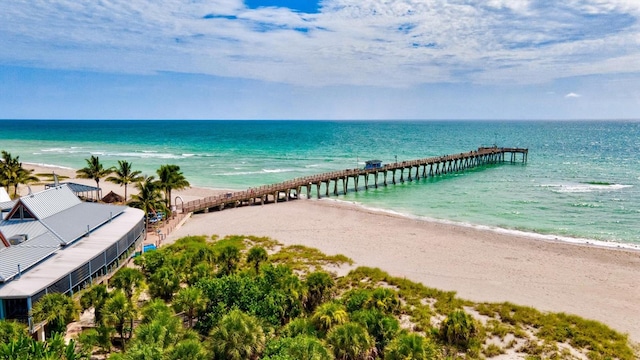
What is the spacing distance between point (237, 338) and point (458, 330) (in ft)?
30.0

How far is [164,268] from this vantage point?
22.1 meters

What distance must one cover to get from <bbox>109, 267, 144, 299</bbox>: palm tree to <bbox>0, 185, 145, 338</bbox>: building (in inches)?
95.0

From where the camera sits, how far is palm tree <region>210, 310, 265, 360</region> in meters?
14.7

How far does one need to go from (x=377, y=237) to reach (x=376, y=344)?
2170 centimetres

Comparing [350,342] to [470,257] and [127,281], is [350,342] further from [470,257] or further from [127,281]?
[470,257]

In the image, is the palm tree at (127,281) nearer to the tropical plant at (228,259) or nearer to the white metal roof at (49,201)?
the tropical plant at (228,259)

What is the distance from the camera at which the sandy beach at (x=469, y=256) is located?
25031 millimetres

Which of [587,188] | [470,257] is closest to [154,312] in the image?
[470,257]

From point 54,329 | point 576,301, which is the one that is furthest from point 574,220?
point 54,329

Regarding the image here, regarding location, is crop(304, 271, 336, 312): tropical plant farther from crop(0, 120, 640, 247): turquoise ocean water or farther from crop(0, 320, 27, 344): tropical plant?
crop(0, 120, 640, 247): turquoise ocean water

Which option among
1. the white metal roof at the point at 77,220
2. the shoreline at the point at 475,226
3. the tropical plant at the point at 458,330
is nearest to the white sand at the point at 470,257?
the shoreline at the point at 475,226

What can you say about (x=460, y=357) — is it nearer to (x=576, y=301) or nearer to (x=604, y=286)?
(x=576, y=301)

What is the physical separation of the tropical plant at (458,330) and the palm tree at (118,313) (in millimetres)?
12631

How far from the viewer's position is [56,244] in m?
23.9
